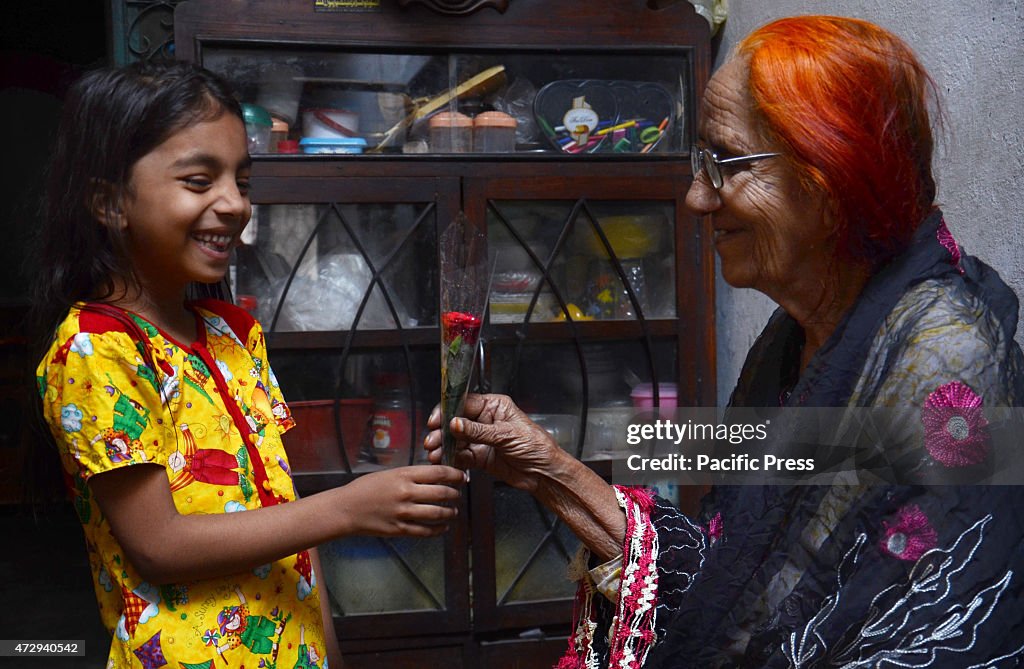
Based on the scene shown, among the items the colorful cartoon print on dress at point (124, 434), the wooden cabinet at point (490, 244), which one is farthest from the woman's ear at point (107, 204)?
the wooden cabinet at point (490, 244)

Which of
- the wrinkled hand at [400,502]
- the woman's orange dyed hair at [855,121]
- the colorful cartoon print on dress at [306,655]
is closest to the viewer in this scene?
the woman's orange dyed hair at [855,121]

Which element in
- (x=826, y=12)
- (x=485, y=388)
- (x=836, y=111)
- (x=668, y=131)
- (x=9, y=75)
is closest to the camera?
(x=836, y=111)

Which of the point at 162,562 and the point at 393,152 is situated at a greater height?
the point at 393,152

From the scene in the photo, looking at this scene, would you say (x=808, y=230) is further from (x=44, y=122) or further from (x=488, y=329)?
(x=44, y=122)

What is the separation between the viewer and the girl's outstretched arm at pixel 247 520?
1198 mm

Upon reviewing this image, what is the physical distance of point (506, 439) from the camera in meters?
1.41

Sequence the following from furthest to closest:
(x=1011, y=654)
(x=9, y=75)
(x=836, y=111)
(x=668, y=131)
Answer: (x=9, y=75), (x=668, y=131), (x=836, y=111), (x=1011, y=654)

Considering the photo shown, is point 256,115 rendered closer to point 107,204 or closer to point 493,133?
point 493,133

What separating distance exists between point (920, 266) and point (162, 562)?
3.51 feet

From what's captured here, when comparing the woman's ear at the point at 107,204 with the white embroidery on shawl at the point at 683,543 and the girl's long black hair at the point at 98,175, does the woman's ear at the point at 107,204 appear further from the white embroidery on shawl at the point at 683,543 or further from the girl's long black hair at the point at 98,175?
the white embroidery on shawl at the point at 683,543

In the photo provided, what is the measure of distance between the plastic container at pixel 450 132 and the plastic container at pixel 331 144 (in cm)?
20

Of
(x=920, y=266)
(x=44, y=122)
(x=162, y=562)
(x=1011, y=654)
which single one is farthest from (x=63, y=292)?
(x=44, y=122)

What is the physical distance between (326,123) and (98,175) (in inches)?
47.9

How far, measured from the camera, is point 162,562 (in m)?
1.21
